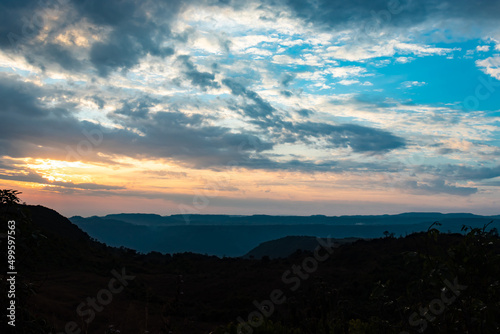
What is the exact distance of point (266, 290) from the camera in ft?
98.9

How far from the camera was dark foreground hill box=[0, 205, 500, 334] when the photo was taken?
4109 millimetres

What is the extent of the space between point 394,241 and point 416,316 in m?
44.6

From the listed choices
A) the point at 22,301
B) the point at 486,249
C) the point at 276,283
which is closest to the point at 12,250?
the point at 22,301
